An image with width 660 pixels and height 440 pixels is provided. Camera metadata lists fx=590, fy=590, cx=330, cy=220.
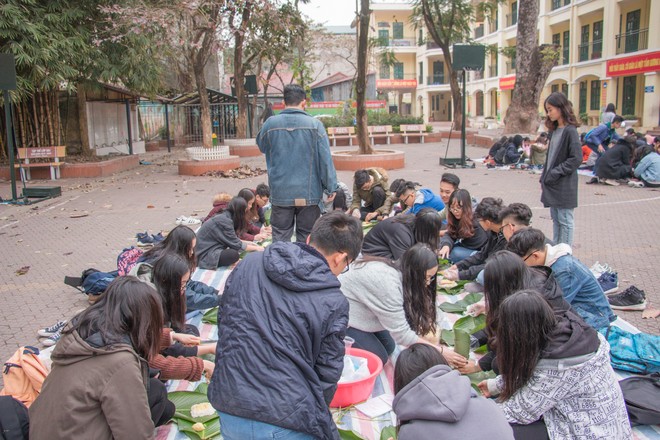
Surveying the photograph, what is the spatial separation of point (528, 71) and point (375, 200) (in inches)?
468

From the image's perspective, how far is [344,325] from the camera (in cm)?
218

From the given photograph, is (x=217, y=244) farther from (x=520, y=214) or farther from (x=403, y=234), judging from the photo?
(x=520, y=214)

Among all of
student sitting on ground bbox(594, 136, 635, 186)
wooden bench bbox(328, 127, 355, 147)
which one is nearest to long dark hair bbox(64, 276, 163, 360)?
student sitting on ground bbox(594, 136, 635, 186)

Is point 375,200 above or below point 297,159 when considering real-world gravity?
below

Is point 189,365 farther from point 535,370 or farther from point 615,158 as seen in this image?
point 615,158

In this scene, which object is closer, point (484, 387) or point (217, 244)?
point (484, 387)

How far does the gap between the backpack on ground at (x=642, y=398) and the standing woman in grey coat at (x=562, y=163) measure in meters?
2.88

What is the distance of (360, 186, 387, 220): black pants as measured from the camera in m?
8.40

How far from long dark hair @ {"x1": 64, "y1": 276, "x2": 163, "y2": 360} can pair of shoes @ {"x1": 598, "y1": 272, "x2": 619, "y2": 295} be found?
431cm

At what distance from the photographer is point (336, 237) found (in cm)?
258

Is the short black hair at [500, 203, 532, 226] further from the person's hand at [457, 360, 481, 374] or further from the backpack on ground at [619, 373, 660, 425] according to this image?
the backpack on ground at [619, 373, 660, 425]

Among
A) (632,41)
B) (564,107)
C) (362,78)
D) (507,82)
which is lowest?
(564,107)

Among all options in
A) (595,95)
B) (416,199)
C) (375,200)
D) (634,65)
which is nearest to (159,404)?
(416,199)

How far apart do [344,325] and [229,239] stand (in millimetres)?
4485
